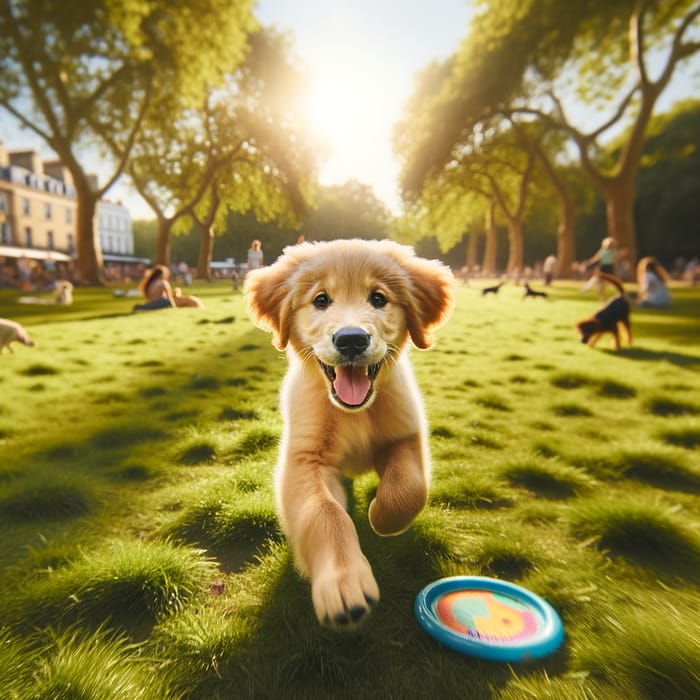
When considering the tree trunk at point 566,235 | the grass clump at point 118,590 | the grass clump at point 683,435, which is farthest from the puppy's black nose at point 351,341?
the tree trunk at point 566,235

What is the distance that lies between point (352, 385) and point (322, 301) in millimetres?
543

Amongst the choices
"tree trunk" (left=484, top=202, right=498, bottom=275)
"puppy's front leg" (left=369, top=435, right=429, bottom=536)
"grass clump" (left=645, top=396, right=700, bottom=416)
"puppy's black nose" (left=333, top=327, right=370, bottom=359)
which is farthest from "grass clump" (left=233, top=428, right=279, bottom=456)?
"tree trunk" (left=484, top=202, right=498, bottom=275)

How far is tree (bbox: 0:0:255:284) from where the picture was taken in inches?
781

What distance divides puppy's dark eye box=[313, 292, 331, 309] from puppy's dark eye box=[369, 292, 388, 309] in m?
0.24

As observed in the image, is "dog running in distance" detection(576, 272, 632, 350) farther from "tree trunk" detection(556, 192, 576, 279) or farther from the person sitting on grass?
"tree trunk" detection(556, 192, 576, 279)

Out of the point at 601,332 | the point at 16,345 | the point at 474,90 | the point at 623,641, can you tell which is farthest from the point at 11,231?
the point at 623,641

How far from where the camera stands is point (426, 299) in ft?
9.96

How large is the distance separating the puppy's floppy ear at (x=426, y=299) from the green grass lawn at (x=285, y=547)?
1129mm

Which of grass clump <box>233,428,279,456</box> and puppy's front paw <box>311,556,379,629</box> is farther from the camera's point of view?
grass clump <box>233,428,279,456</box>

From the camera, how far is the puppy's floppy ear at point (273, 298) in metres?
2.97

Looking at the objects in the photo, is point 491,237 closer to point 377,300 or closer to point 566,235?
point 566,235

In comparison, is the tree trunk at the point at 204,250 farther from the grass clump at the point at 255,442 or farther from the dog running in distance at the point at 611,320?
the grass clump at the point at 255,442

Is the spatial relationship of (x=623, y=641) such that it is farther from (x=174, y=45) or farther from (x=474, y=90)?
(x=474, y=90)

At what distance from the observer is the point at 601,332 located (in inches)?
368
